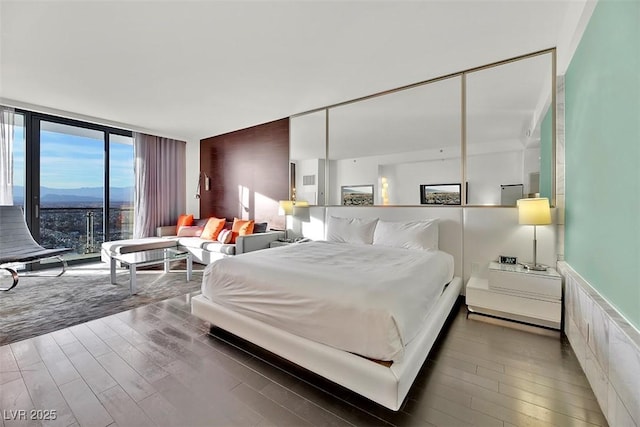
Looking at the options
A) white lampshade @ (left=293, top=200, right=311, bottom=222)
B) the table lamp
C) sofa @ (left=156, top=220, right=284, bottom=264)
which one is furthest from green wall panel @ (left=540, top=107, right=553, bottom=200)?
sofa @ (left=156, top=220, right=284, bottom=264)

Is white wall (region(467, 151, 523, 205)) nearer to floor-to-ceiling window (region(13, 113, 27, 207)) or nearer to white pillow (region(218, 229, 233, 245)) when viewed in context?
white pillow (region(218, 229, 233, 245))

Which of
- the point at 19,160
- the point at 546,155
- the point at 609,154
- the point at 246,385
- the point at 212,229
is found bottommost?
the point at 246,385

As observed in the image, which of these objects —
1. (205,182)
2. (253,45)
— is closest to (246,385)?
(253,45)

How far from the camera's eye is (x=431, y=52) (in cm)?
280

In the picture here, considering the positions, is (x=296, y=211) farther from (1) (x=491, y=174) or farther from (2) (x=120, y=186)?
(2) (x=120, y=186)

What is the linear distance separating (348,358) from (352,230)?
87.5 inches

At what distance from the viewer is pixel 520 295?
8.07ft

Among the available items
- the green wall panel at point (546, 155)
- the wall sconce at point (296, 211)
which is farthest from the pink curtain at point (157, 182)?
the green wall panel at point (546, 155)

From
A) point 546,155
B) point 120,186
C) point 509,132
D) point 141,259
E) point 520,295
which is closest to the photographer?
point 520,295

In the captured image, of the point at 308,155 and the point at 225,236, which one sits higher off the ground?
the point at 308,155

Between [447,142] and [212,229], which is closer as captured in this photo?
[447,142]

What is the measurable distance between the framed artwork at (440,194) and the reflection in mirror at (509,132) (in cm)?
15

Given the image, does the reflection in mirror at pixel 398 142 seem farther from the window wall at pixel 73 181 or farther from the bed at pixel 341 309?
the window wall at pixel 73 181

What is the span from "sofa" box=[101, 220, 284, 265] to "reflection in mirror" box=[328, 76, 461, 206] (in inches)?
54.0
